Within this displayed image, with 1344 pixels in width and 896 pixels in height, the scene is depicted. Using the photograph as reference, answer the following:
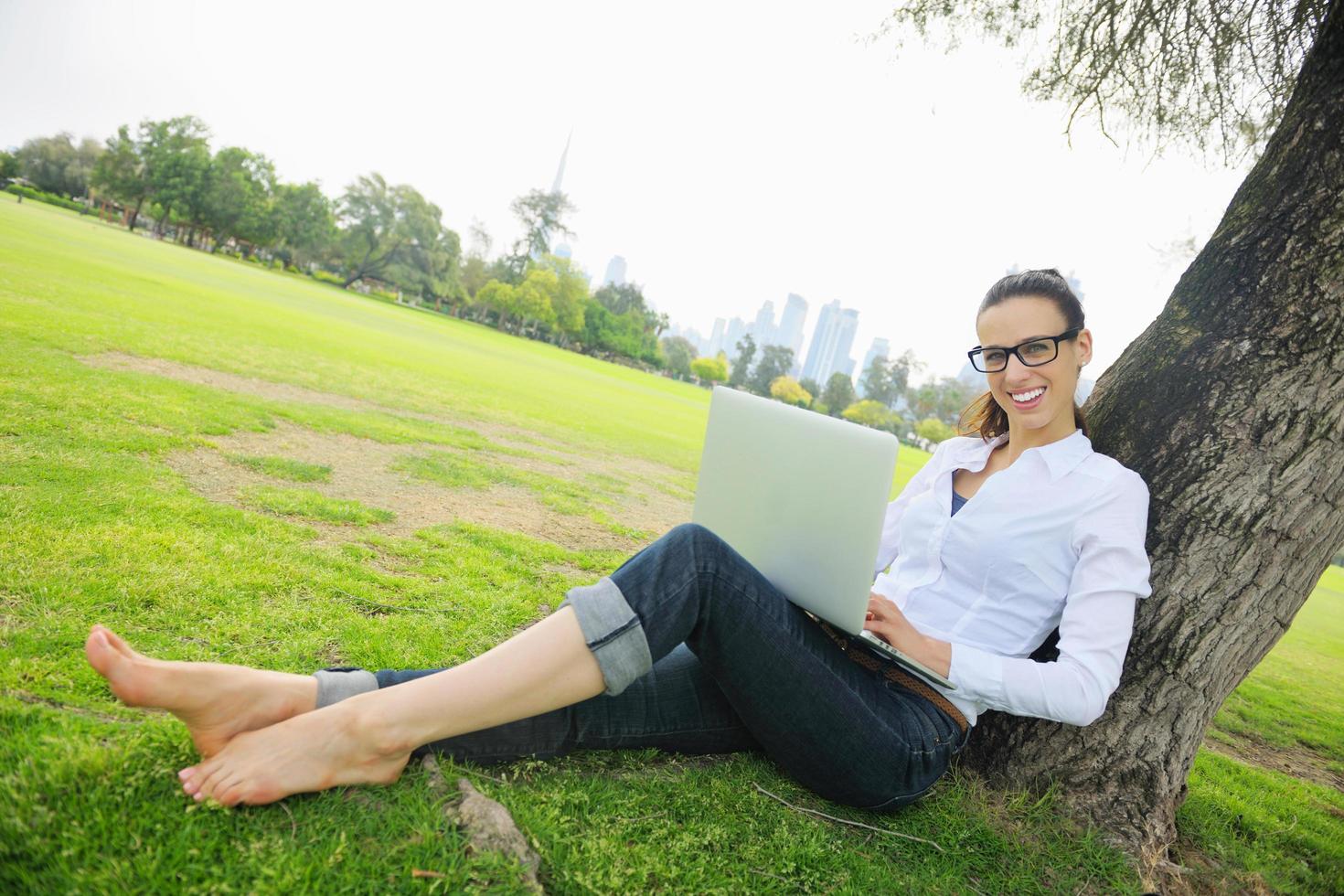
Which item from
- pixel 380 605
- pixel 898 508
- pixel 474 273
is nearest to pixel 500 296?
pixel 474 273

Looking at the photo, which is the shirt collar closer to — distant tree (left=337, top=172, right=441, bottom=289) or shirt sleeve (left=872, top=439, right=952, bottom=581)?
shirt sleeve (left=872, top=439, right=952, bottom=581)

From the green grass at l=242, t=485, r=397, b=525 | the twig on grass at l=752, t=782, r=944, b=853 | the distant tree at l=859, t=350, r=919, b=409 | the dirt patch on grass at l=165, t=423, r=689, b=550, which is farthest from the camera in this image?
the distant tree at l=859, t=350, r=919, b=409

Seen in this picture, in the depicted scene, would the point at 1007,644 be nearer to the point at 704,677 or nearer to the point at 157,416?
the point at 704,677

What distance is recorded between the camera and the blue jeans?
5.37 feet

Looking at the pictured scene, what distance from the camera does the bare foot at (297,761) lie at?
4.74 ft

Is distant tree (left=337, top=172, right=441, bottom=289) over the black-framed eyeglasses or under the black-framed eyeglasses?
over

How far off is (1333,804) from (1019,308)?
10.3ft

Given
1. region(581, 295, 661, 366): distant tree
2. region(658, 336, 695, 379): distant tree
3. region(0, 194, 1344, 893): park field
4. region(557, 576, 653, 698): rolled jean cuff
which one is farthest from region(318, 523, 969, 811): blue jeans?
region(658, 336, 695, 379): distant tree

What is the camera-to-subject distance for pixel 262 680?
1544 mm

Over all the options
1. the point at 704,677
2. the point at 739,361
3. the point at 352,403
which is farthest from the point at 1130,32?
the point at 739,361

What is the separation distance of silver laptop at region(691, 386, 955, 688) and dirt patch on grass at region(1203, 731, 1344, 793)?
3444 mm

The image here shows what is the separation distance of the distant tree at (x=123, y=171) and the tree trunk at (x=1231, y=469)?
234 feet

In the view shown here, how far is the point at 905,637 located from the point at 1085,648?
42 centimetres

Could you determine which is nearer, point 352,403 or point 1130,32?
point 1130,32
